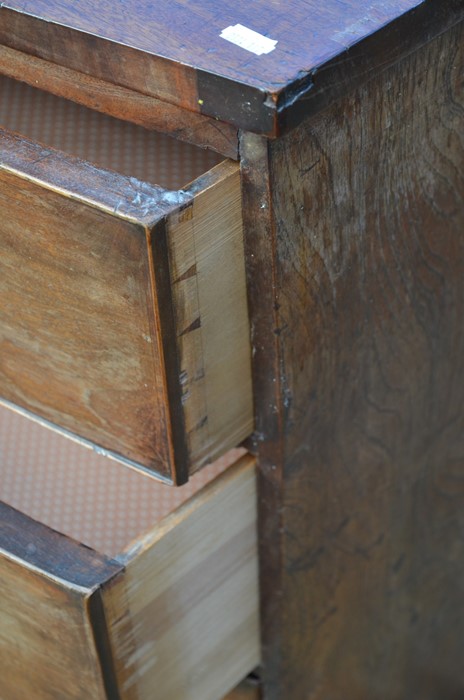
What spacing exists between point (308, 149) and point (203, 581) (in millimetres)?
302

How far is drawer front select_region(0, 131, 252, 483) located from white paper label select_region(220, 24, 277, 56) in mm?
59

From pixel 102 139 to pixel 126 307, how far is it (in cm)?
23

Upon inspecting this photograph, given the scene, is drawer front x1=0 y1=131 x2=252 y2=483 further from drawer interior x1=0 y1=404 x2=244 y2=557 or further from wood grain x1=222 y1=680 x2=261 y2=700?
wood grain x1=222 y1=680 x2=261 y2=700

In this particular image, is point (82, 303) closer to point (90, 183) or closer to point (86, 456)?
point (90, 183)

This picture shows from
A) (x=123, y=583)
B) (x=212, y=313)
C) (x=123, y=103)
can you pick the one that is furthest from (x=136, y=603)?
(x=123, y=103)

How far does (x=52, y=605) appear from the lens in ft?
1.87

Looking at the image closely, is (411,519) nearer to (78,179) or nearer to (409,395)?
(409,395)

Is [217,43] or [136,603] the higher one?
[217,43]

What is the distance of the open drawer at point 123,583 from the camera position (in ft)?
1.88

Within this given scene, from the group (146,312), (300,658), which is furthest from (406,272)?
(300,658)

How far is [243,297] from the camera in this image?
575 millimetres

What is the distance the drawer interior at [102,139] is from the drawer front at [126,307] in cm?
14

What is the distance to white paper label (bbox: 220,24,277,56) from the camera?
19.6 inches

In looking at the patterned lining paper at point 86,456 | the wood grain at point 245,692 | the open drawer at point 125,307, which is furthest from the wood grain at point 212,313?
the wood grain at point 245,692
